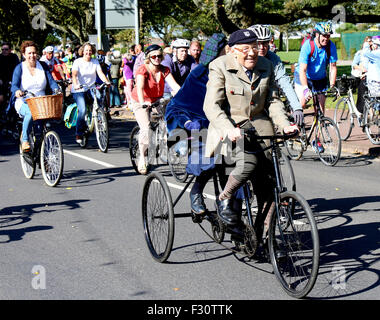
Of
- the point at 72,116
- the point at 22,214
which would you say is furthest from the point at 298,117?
the point at 72,116

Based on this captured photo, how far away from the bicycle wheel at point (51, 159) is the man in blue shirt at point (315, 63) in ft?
12.5

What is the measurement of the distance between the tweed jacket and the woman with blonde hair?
411 centimetres

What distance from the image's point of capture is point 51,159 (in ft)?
29.5

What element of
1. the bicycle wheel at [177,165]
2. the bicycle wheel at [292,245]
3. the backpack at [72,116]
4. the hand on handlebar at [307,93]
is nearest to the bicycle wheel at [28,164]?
the bicycle wheel at [177,165]

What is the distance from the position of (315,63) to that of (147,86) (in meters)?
2.73

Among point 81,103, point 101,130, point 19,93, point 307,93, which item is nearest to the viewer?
point 19,93

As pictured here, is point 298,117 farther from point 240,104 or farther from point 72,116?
point 72,116

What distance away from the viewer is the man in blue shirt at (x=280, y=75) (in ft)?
17.4

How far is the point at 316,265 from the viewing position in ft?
13.8

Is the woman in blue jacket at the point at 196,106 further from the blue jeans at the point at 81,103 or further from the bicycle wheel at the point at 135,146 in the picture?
the blue jeans at the point at 81,103

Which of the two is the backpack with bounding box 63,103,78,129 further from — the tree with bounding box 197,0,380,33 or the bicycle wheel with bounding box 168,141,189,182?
the tree with bounding box 197,0,380,33

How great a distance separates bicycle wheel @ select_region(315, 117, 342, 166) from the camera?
9.98m

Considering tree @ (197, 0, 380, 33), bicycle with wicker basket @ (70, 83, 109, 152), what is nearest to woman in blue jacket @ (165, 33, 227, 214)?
bicycle with wicker basket @ (70, 83, 109, 152)
